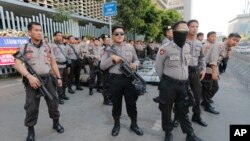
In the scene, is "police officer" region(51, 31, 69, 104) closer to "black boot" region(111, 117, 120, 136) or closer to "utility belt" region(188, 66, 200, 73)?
"black boot" region(111, 117, 120, 136)

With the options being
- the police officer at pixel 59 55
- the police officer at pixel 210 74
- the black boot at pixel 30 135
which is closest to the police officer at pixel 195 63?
the police officer at pixel 210 74

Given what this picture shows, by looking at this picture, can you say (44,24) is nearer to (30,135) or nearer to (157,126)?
(30,135)

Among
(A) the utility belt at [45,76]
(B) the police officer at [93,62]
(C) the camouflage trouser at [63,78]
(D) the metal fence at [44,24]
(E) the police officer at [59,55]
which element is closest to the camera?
(A) the utility belt at [45,76]

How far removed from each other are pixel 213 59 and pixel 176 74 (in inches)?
66.3

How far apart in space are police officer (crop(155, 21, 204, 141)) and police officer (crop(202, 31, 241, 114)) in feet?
4.84

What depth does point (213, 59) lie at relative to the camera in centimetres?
446

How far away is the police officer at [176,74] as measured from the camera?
10.3 ft

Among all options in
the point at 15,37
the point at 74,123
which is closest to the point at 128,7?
the point at 15,37

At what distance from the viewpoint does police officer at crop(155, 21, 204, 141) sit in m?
3.15

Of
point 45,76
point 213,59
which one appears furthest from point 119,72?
point 213,59

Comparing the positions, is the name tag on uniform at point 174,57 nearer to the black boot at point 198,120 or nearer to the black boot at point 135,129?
the black boot at point 135,129

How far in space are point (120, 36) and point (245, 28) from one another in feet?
435

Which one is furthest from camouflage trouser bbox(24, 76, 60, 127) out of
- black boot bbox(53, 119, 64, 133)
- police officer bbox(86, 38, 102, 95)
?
police officer bbox(86, 38, 102, 95)

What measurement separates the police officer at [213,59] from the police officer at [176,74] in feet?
4.84
